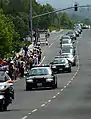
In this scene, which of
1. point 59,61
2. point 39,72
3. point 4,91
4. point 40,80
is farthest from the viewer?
point 59,61

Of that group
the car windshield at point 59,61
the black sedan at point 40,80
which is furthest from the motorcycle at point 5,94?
the car windshield at point 59,61

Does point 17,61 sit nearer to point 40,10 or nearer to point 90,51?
point 90,51

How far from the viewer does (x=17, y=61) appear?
53719 mm

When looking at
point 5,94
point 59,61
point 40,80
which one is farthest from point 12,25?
point 5,94

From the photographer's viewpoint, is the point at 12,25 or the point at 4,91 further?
the point at 12,25

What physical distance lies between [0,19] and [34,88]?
17658 millimetres

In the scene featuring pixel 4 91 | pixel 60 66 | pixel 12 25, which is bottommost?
pixel 60 66

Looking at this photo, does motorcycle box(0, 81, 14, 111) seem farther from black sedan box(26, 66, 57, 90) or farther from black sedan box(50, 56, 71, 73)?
black sedan box(50, 56, 71, 73)

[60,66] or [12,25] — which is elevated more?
[12,25]

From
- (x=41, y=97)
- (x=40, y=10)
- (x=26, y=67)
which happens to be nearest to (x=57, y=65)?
(x=26, y=67)

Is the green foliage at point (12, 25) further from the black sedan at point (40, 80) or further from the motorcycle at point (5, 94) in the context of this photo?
the motorcycle at point (5, 94)

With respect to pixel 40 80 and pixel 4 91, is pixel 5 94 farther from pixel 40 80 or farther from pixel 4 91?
pixel 40 80

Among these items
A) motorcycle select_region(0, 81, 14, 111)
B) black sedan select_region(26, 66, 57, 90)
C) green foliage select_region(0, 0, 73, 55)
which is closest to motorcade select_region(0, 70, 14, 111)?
motorcycle select_region(0, 81, 14, 111)

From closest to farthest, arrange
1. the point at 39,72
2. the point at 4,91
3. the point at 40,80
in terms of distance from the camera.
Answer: the point at 4,91
the point at 40,80
the point at 39,72
